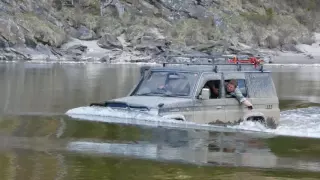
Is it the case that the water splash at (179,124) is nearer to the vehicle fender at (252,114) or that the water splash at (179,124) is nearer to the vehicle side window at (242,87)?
the vehicle fender at (252,114)

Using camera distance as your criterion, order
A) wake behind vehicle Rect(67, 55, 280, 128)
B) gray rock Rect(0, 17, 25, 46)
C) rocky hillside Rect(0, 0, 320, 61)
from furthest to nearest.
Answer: rocky hillside Rect(0, 0, 320, 61) < gray rock Rect(0, 17, 25, 46) < wake behind vehicle Rect(67, 55, 280, 128)

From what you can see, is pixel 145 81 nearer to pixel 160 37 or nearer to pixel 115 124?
pixel 115 124

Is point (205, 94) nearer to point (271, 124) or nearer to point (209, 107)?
point (209, 107)

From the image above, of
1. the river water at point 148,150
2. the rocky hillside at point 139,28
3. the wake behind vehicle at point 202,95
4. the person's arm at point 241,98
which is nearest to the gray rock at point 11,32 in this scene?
the rocky hillside at point 139,28

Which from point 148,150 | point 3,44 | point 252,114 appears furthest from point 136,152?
point 3,44

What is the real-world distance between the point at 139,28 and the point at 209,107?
80538 millimetres

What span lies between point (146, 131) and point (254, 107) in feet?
Answer: 10.7

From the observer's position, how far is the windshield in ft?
55.6

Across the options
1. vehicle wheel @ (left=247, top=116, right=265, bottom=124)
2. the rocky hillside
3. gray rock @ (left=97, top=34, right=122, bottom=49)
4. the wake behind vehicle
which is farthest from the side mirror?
gray rock @ (left=97, top=34, right=122, bottom=49)

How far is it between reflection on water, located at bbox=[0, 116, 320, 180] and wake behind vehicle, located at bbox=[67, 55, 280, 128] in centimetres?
54

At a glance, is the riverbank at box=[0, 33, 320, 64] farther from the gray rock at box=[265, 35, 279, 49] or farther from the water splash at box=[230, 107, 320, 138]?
the water splash at box=[230, 107, 320, 138]

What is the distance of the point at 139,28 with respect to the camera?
96812 mm

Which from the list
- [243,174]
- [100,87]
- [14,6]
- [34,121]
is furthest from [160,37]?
[243,174]

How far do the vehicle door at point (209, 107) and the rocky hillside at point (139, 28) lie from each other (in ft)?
216
